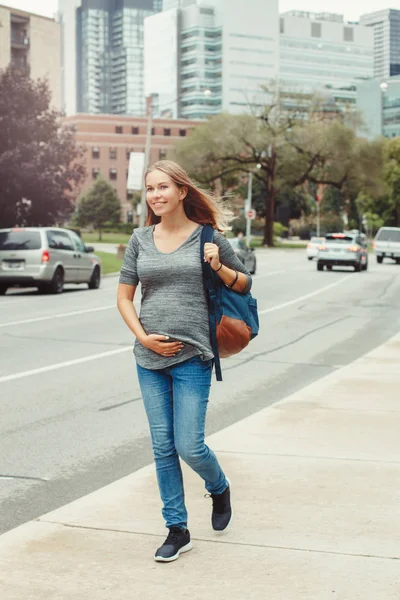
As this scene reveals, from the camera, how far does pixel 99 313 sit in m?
20.3

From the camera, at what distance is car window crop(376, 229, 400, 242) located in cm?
5225

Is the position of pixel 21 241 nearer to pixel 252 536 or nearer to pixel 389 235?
pixel 252 536

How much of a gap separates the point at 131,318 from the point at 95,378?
6.80 metres

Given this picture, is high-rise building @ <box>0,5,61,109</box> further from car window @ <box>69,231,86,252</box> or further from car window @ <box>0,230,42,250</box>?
car window @ <box>0,230,42,250</box>

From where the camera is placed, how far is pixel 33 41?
8619 cm

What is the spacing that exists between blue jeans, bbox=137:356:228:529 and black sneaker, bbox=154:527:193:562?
0.03 metres

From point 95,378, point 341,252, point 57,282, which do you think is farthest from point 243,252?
point 95,378

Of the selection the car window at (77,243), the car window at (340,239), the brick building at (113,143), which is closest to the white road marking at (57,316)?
the car window at (77,243)

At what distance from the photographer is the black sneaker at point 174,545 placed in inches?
181

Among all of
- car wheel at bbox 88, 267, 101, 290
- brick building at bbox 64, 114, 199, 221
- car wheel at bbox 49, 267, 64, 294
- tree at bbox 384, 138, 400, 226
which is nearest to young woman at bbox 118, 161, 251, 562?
car wheel at bbox 49, 267, 64, 294

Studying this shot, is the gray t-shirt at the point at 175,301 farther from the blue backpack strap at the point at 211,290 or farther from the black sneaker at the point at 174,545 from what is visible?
the black sneaker at the point at 174,545

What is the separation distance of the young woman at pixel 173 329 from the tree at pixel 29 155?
114 ft

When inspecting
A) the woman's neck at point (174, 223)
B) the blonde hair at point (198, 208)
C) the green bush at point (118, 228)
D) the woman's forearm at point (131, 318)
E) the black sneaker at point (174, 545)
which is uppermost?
the blonde hair at point (198, 208)

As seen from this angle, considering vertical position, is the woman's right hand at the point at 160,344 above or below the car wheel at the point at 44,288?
above
